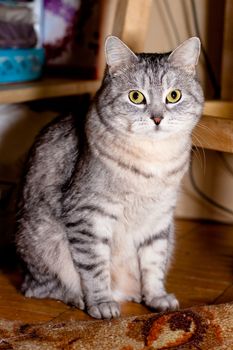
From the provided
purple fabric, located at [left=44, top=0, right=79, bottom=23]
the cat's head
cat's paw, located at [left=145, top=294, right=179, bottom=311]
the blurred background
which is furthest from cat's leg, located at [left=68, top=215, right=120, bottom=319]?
purple fabric, located at [left=44, top=0, right=79, bottom=23]

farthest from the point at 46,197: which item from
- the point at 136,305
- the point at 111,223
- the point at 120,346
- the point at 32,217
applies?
the point at 120,346

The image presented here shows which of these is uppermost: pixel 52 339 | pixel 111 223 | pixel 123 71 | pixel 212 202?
pixel 123 71

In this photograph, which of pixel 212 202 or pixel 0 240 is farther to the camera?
pixel 212 202

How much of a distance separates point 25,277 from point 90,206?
1.02 feet

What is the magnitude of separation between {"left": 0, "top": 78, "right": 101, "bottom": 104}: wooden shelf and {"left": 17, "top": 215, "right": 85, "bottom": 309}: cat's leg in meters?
0.43

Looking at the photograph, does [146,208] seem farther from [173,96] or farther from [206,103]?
[206,103]

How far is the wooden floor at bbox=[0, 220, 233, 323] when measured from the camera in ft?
5.26

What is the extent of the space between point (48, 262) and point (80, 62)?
0.87 metres

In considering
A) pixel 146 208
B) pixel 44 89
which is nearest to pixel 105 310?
pixel 146 208

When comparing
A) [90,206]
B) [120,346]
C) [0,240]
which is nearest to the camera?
[120,346]

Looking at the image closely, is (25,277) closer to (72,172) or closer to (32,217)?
(32,217)

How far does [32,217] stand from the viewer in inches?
65.4

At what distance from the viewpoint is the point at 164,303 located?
5.30ft

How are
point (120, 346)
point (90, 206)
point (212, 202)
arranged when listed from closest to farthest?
point (120, 346) < point (90, 206) < point (212, 202)
